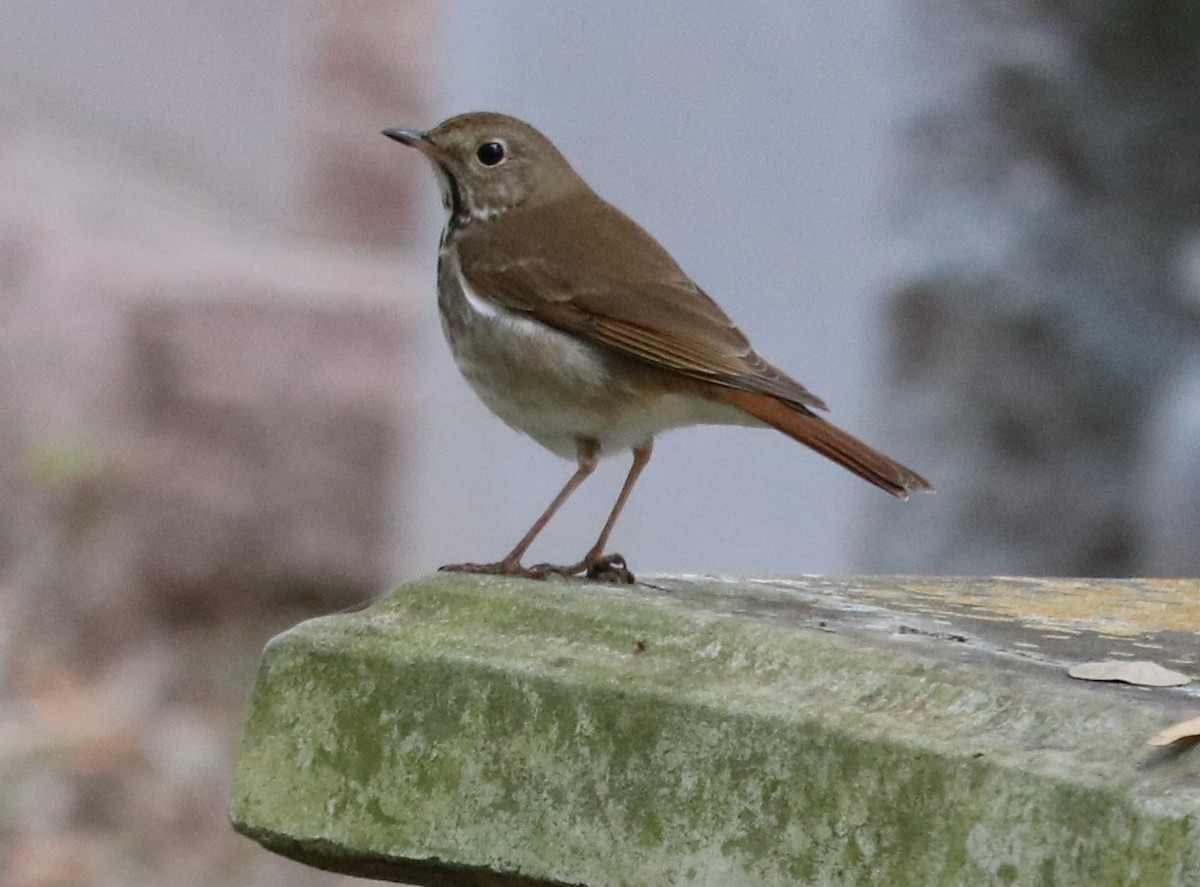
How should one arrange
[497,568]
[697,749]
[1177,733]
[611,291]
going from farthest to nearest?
[611,291], [497,568], [697,749], [1177,733]

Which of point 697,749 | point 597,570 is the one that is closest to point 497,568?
point 597,570

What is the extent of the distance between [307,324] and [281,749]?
4816 millimetres

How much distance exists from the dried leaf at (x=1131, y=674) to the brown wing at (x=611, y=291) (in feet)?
3.24

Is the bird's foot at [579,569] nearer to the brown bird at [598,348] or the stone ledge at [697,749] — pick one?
the brown bird at [598,348]

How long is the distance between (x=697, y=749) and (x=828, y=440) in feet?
3.68

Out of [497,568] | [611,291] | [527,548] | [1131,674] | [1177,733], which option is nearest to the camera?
[1177,733]

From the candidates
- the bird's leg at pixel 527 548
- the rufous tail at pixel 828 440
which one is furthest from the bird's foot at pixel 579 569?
the rufous tail at pixel 828 440

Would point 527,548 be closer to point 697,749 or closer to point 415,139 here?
point 415,139

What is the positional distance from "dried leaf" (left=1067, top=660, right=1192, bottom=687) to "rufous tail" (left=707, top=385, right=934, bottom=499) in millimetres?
746

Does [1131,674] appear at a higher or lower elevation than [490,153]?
lower

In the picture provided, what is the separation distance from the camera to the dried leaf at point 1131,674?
5.80ft

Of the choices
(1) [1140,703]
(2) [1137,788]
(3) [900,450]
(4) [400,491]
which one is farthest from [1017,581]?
(4) [400,491]

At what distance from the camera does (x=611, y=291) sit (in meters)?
3.02

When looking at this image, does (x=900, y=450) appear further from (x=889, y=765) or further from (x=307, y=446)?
(x=889, y=765)
